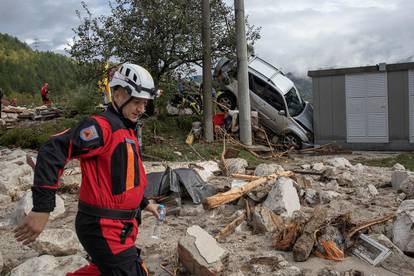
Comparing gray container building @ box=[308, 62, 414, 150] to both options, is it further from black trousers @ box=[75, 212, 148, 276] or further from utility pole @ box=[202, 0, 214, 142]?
black trousers @ box=[75, 212, 148, 276]

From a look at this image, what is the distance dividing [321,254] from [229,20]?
11517mm

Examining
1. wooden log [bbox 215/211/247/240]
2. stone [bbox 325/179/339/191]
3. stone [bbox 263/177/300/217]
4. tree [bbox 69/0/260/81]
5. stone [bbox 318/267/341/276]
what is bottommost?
stone [bbox 318/267/341/276]

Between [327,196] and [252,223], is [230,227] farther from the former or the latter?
[327,196]

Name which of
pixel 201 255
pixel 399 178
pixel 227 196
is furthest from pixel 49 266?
pixel 399 178

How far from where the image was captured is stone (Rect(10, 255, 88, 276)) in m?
3.95

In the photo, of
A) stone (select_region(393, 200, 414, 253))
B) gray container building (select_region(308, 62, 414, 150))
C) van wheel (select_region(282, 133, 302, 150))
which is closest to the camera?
stone (select_region(393, 200, 414, 253))

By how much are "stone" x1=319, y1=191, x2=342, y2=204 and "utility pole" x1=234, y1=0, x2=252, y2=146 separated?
6897 millimetres

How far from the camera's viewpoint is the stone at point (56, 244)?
4574 mm

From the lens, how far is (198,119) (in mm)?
14742

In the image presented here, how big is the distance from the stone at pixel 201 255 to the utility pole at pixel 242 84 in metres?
9.30

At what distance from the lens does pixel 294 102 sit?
1591cm

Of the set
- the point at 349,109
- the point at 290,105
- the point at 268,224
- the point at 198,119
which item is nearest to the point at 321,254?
the point at 268,224

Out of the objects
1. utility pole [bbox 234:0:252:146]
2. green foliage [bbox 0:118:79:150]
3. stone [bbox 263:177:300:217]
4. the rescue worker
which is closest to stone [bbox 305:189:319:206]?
stone [bbox 263:177:300:217]

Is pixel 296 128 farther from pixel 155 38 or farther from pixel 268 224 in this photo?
pixel 268 224
